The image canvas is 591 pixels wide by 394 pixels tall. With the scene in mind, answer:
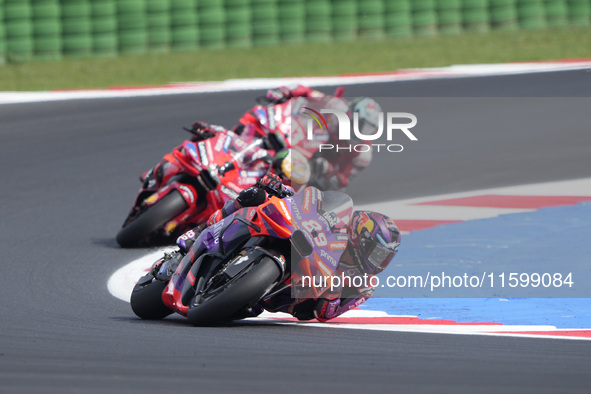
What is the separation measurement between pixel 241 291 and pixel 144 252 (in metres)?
3.42

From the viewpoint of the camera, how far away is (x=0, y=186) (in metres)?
10.8

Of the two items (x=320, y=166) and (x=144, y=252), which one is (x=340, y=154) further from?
(x=144, y=252)

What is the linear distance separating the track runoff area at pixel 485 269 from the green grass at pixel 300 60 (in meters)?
5.88

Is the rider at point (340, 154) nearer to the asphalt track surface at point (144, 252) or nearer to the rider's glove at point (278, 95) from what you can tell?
the rider's glove at point (278, 95)

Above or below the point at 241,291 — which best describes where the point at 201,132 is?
Result: above

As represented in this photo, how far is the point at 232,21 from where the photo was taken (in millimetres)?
17734

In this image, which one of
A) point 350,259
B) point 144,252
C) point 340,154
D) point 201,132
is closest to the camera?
point 350,259

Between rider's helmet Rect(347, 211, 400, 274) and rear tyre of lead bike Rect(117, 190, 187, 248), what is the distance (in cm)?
316

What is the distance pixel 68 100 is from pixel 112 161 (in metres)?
2.58

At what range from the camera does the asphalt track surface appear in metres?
4.01

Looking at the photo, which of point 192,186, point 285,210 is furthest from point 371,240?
point 192,186

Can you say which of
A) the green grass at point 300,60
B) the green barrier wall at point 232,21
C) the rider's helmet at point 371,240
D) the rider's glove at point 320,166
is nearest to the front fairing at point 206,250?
the rider's helmet at point 371,240

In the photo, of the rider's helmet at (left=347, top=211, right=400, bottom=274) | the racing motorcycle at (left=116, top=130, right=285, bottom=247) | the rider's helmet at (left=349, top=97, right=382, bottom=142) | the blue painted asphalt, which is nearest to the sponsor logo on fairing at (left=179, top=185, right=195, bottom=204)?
the racing motorcycle at (left=116, top=130, right=285, bottom=247)

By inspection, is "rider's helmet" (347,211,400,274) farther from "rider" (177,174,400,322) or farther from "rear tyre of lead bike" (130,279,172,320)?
"rear tyre of lead bike" (130,279,172,320)
